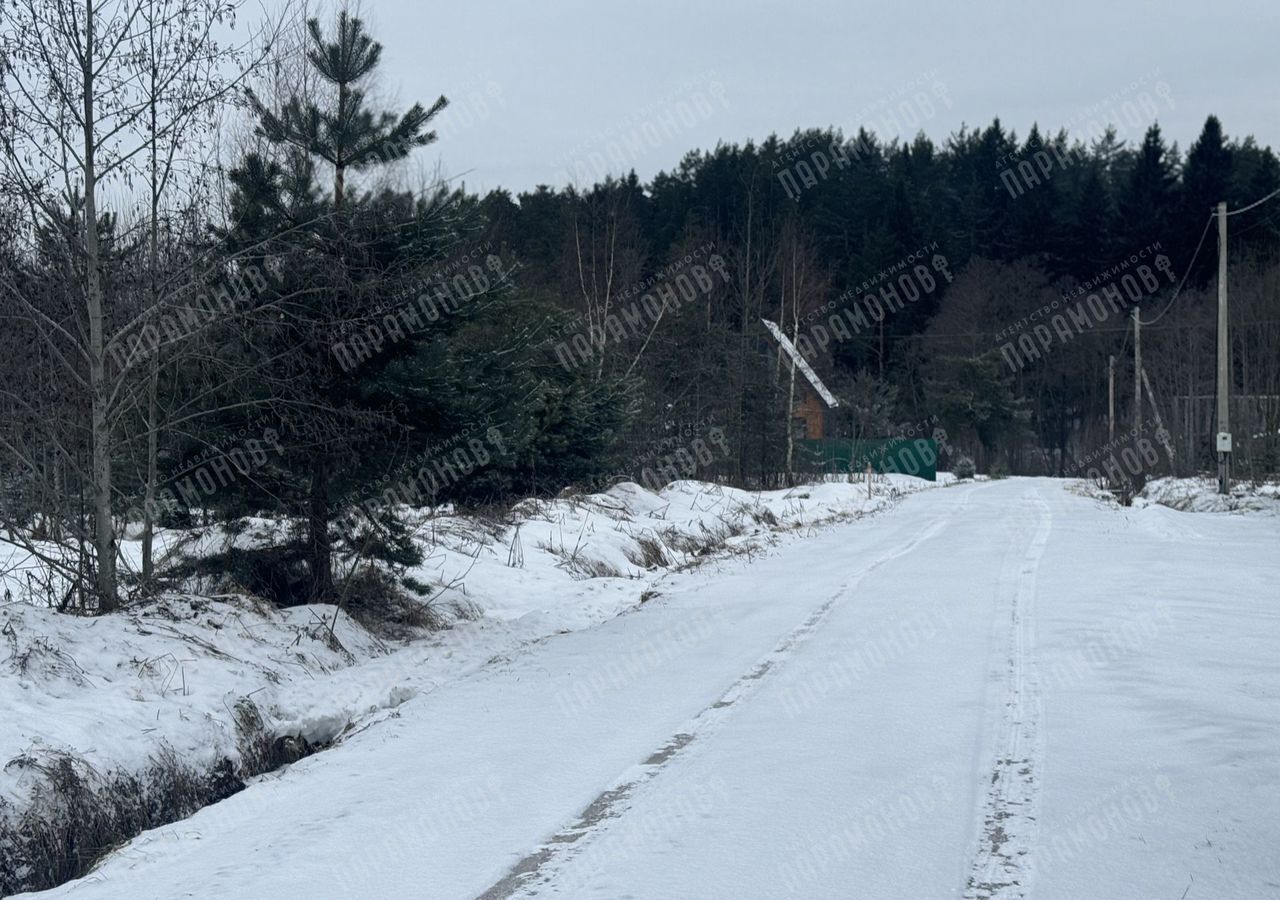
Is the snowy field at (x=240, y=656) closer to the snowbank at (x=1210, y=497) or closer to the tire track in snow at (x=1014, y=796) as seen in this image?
the tire track in snow at (x=1014, y=796)

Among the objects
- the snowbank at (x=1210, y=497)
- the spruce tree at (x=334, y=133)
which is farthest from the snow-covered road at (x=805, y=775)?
the snowbank at (x=1210, y=497)

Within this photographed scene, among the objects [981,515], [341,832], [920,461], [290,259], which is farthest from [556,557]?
[920,461]

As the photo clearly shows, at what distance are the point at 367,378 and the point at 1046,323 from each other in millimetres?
73649

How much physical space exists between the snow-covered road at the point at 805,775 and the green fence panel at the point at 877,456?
32.7 meters

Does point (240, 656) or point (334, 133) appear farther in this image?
point (334, 133)

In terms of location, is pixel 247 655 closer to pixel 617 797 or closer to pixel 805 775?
pixel 617 797

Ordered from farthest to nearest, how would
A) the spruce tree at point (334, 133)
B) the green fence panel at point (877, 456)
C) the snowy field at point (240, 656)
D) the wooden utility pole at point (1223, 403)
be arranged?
the green fence panel at point (877, 456) → the wooden utility pole at point (1223, 403) → the spruce tree at point (334, 133) → the snowy field at point (240, 656)

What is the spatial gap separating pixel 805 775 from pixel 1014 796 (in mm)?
1063

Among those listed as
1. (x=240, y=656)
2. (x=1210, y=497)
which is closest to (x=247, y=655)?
(x=240, y=656)

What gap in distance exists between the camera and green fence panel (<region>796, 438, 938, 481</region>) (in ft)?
164

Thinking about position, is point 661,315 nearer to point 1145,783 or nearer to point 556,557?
point 556,557

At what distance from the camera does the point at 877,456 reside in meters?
54.4

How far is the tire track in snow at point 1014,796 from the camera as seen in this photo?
4.62 m

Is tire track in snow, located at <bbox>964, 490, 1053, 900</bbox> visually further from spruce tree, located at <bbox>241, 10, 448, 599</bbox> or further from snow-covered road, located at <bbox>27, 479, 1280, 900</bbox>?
spruce tree, located at <bbox>241, 10, 448, 599</bbox>
